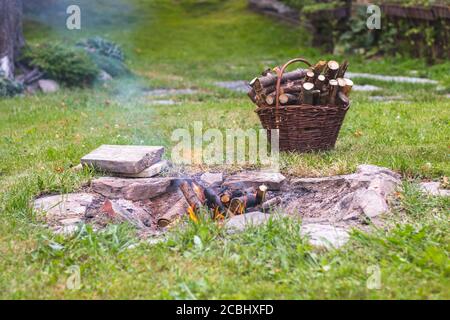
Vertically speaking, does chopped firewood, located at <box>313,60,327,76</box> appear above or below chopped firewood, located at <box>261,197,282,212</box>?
above

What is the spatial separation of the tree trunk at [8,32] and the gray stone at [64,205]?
613 centimetres

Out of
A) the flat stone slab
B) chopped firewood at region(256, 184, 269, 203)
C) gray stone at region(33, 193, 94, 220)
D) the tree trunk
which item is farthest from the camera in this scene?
the tree trunk

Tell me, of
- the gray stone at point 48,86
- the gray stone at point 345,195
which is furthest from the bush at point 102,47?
the gray stone at point 345,195

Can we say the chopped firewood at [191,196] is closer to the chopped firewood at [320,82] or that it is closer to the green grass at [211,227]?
the green grass at [211,227]

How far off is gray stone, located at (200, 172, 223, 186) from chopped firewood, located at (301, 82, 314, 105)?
39.5 inches

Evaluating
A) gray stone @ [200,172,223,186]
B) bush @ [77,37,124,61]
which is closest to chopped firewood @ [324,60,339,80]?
gray stone @ [200,172,223,186]

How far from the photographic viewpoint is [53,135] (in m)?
7.04

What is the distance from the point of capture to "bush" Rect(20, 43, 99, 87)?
1059cm

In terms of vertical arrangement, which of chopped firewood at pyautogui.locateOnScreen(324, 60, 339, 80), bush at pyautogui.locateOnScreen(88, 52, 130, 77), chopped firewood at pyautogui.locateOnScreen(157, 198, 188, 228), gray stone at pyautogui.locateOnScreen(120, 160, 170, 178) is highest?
chopped firewood at pyautogui.locateOnScreen(324, 60, 339, 80)

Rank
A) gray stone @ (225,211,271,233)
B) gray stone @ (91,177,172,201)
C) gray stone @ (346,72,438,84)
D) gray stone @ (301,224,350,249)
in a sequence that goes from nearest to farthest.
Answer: gray stone @ (301,224,350,249) < gray stone @ (225,211,271,233) < gray stone @ (91,177,172,201) < gray stone @ (346,72,438,84)

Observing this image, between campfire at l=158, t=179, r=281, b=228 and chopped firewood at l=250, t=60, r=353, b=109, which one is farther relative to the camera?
chopped firewood at l=250, t=60, r=353, b=109

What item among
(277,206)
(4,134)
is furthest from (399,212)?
(4,134)

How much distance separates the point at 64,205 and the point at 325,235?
1692 mm

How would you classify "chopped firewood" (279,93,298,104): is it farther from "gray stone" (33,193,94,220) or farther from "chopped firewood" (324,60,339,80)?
"gray stone" (33,193,94,220)
